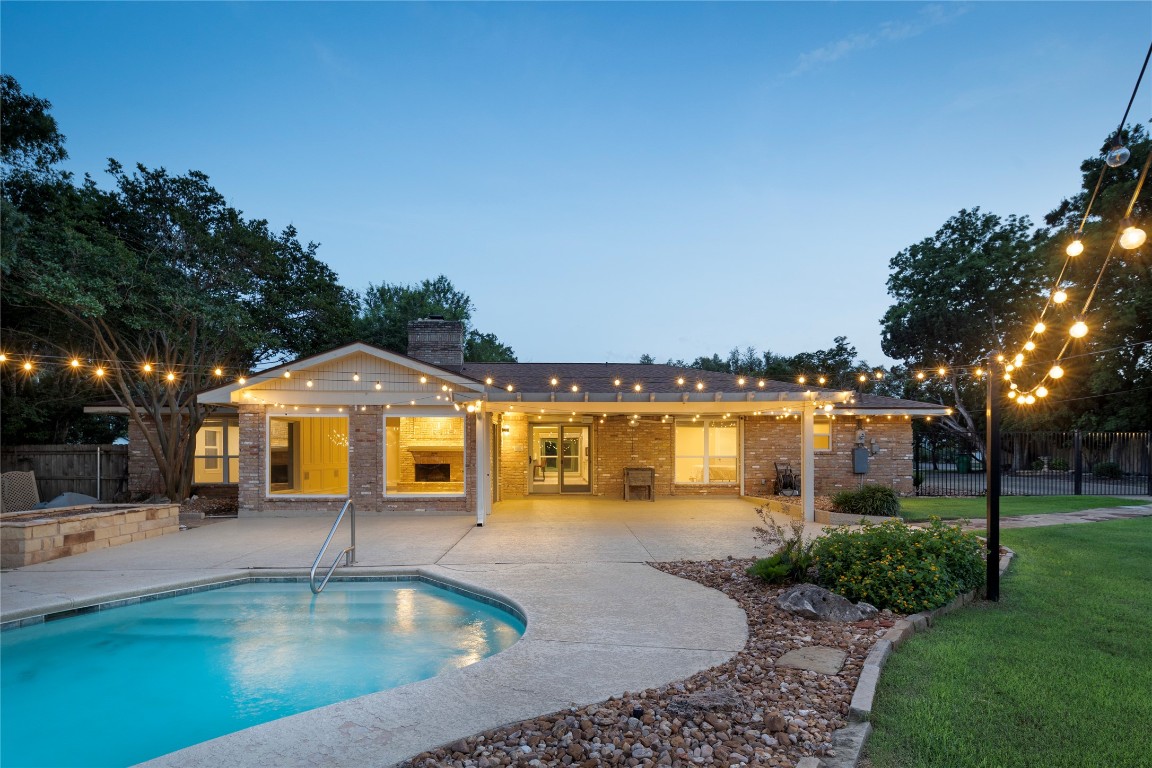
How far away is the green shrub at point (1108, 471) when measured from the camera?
69.9 ft

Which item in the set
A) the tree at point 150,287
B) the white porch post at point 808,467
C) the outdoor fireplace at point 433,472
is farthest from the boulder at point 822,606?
the tree at point 150,287

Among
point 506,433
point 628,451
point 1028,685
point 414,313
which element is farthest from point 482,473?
point 414,313

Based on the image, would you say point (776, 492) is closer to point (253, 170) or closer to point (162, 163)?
point (162, 163)

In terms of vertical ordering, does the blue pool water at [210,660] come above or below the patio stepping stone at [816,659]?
below

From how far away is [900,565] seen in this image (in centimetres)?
537

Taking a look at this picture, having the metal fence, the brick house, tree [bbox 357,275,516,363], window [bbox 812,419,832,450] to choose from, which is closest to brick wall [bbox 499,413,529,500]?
the brick house

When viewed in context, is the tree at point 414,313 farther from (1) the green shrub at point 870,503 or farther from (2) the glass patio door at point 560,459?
(1) the green shrub at point 870,503

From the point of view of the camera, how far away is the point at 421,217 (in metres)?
30.4

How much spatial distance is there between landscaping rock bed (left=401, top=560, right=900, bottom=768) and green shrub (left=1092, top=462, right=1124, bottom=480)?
24.6 metres

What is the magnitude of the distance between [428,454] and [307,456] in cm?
359

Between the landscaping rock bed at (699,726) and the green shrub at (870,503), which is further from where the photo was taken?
the green shrub at (870,503)

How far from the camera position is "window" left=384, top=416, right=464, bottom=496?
1262cm

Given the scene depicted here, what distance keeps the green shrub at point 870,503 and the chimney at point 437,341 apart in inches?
382

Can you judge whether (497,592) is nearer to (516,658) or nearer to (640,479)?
(516,658)
